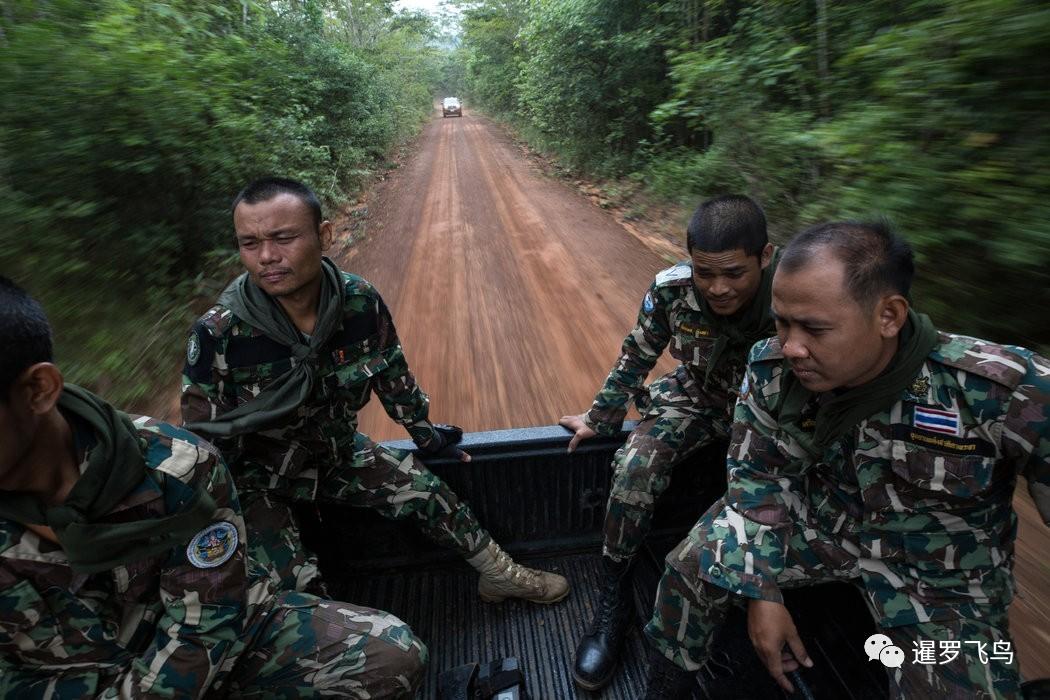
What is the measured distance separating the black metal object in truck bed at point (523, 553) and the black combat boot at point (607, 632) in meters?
0.07

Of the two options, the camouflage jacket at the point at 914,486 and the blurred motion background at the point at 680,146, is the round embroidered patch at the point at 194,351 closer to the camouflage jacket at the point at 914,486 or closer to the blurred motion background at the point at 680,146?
the camouflage jacket at the point at 914,486

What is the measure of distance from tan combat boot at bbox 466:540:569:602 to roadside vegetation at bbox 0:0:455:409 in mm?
2687

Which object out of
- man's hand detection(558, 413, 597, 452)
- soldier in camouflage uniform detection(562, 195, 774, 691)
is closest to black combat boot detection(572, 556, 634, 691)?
soldier in camouflage uniform detection(562, 195, 774, 691)

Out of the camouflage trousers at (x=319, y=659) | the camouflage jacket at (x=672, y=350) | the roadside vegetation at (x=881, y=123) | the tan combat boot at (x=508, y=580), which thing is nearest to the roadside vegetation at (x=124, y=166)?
the camouflage trousers at (x=319, y=659)

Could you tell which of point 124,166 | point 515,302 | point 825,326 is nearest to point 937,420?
Answer: point 825,326

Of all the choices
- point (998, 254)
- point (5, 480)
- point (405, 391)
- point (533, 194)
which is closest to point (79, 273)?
point (405, 391)

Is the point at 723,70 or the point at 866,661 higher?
the point at 723,70

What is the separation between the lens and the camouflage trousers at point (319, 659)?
5.10 feet

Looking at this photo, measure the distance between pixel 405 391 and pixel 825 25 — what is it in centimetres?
512

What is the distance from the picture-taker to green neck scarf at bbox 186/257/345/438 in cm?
192

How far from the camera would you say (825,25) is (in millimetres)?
4988

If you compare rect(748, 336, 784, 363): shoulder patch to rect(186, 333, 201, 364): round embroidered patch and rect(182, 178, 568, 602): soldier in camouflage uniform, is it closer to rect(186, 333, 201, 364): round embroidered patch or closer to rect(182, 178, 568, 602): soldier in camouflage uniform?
rect(182, 178, 568, 602): soldier in camouflage uniform

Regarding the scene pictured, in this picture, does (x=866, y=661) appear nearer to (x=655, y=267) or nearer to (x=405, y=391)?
(x=405, y=391)

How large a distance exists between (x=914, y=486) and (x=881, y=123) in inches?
106
